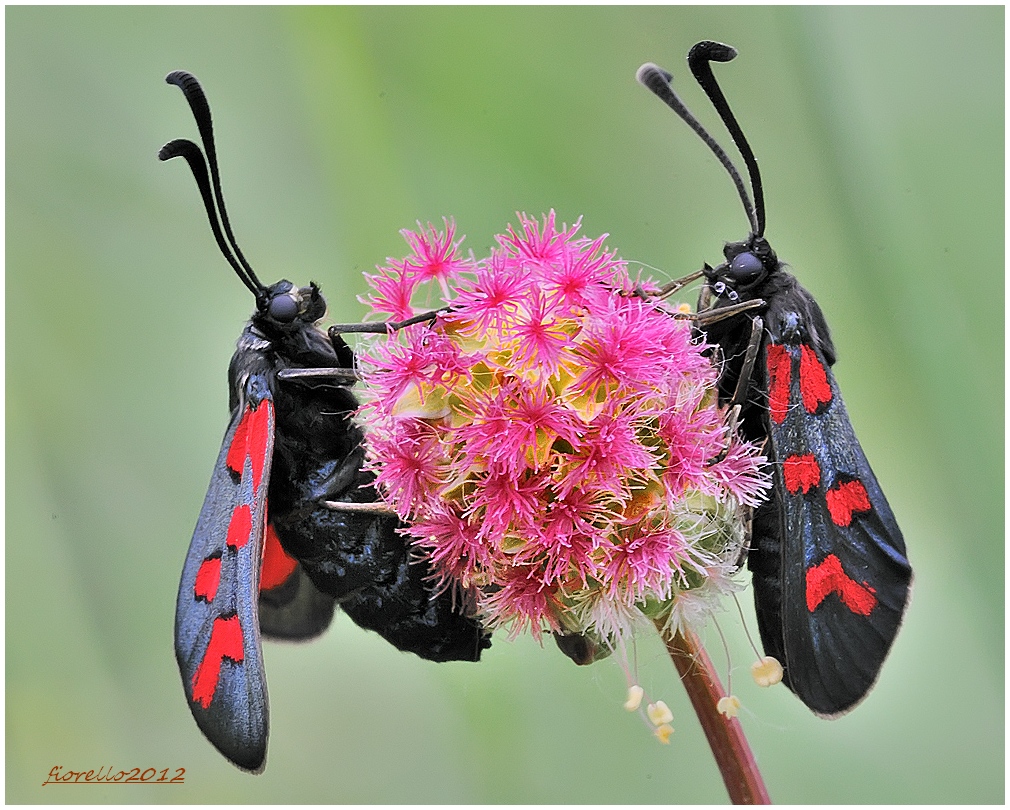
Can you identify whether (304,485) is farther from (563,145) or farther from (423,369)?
(563,145)

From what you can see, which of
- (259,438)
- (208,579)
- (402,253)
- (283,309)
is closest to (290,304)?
(283,309)

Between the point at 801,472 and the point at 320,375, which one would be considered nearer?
the point at 801,472

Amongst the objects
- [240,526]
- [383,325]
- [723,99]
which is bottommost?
[240,526]

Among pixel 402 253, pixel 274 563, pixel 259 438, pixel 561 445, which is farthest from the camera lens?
pixel 402 253

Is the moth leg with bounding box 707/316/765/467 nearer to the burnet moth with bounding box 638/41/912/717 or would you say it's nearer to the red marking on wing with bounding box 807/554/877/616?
the burnet moth with bounding box 638/41/912/717

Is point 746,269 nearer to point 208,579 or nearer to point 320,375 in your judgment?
point 320,375

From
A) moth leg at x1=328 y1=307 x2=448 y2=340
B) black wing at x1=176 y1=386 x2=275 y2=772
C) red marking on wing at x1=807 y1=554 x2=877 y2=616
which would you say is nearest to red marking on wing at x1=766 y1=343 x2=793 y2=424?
red marking on wing at x1=807 y1=554 x2=877 y2=616

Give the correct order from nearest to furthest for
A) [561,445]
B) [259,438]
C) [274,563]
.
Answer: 1. [561,445]
2. [259,438]
3. [274,563]
